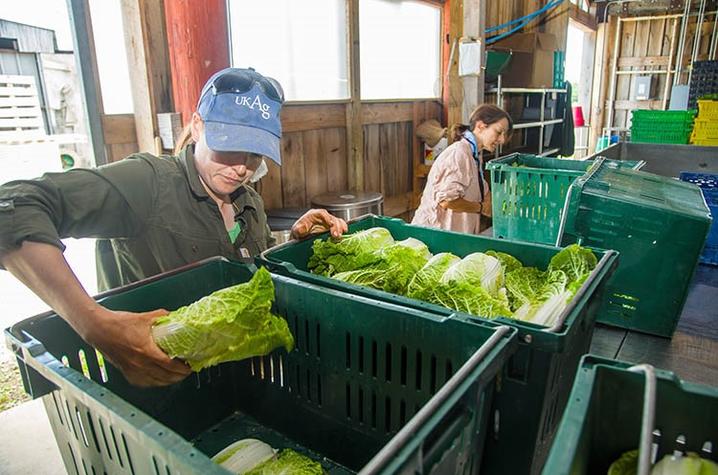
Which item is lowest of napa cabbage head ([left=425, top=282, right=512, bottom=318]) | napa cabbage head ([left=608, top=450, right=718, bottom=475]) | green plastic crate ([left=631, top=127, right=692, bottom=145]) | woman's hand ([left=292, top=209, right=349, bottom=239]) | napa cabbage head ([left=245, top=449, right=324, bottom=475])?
napa cabbage head ([left=245, top=449, right=324, bottom=475])

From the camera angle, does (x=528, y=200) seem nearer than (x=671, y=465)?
No

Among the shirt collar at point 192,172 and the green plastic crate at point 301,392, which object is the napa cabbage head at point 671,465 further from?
the shirt collar at point 192,172

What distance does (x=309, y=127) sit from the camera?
15.5 feet

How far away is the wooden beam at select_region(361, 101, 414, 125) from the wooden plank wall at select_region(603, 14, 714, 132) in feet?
25.4

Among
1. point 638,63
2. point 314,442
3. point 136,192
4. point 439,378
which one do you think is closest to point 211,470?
point 439,378

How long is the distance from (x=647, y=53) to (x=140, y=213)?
12511mm

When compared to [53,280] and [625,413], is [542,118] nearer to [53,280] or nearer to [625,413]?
[625,413]

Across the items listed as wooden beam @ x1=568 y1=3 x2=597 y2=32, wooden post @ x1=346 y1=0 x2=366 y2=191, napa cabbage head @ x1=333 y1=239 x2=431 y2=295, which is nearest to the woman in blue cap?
napa cabbage head @ x1=333 y1=239 x2=431 y2=295

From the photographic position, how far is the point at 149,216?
1.74 m

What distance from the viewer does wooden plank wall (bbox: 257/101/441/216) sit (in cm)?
459

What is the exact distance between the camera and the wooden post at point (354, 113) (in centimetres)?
497

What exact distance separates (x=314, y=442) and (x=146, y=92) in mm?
2754

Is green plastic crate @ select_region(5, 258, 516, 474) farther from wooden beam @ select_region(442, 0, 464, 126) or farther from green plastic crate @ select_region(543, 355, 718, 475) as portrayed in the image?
wooden beam @ select_region(442, 0, 464, 126)

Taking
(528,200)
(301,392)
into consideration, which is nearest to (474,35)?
(528,200)
